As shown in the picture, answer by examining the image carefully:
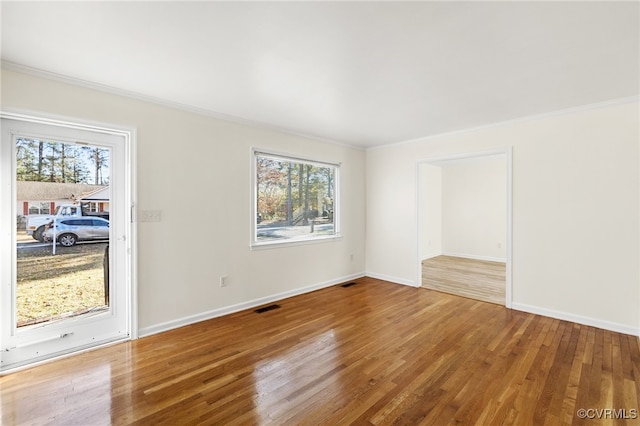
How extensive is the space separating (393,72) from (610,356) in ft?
10.5

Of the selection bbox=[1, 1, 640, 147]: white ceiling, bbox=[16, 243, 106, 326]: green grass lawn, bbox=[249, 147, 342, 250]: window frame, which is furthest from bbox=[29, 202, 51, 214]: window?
bbox=[249, 147, 342, 250]: window frame

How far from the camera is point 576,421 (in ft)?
5.90

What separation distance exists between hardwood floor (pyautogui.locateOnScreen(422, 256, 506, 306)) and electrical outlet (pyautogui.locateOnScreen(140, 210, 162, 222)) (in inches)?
164

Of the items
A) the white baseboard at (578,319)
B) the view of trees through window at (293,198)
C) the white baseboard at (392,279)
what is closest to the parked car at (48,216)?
the view of trees through window at (293,198)

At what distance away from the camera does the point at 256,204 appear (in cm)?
407

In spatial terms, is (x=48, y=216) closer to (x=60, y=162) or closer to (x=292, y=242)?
(x=60, y=162)

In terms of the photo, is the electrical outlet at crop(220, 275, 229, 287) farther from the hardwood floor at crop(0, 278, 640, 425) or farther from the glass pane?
the glass pane

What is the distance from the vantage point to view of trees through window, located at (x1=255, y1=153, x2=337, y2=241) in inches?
164

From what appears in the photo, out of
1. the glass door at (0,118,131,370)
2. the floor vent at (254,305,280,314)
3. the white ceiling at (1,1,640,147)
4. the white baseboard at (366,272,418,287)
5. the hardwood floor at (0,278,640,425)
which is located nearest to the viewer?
the white ceiling at (1,1,640,147)

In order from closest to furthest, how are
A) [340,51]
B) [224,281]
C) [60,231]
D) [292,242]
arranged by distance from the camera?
[340,51] → [60,231] → [224,281] → [292,242]

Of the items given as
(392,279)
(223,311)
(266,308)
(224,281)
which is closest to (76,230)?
(224,281)

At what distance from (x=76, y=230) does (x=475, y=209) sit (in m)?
7.89

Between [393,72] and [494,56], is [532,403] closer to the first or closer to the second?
[494,56]

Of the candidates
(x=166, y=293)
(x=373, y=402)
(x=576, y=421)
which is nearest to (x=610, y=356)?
(x=576, y=421)
